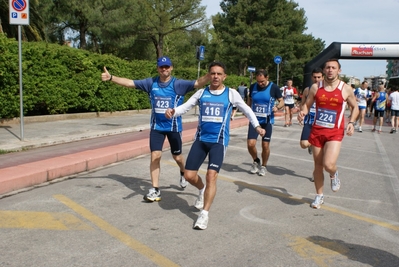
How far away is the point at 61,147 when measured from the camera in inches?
390

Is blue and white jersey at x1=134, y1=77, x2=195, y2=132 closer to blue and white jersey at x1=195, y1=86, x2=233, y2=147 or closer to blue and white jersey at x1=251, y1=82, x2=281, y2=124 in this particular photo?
blue and white jersey at x1=195, y1=86, x2=233, y2=147

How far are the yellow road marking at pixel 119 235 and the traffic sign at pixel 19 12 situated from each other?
18.3 ft

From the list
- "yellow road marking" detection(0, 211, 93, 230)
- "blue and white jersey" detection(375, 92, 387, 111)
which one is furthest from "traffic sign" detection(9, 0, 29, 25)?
"blue and white jersey" detection(375, 92, 387, 111)

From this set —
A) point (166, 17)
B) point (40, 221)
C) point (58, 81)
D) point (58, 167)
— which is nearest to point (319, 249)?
point (40, 221)

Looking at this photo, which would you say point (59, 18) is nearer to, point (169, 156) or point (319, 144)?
point (169, 156)

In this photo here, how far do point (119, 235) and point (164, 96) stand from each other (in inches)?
86.0

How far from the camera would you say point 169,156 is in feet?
31.2

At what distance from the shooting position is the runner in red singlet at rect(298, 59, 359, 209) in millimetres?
5645

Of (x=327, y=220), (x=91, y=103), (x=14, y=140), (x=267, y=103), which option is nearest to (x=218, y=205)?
(x=327, y=220)

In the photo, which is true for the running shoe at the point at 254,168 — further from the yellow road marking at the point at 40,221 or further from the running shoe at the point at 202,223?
the yellow road marking at the point at 40,221

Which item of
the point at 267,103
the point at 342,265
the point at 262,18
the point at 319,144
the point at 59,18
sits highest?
the point at 262,18

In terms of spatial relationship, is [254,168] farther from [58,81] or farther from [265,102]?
[58,81]

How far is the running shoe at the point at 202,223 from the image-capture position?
4730 mm

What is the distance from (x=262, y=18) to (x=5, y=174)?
46493mm
